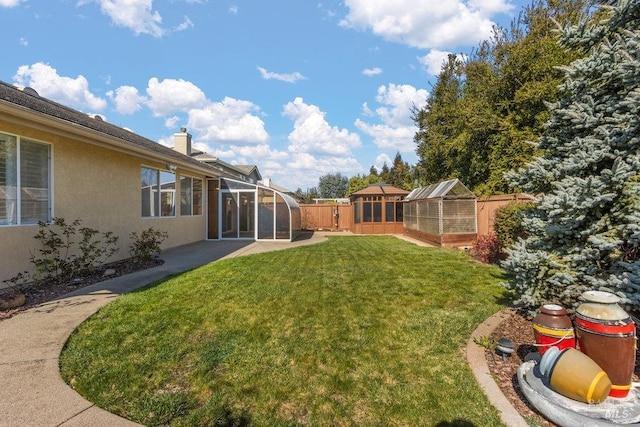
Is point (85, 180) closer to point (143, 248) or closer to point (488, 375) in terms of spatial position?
point (143, 248)

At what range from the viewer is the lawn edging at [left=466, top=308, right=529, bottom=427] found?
2.51 meters

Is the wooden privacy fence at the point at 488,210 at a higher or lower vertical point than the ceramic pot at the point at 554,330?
higher

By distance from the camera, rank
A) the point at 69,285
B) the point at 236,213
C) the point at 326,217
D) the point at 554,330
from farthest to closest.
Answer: the point at 326,217 → the point at 236,213 → the point at 69,285 → the point at 554,330

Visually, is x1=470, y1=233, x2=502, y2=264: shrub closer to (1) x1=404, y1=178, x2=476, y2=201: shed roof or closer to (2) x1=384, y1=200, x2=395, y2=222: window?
(1) x1=404, y1=178, x2=476, y2=201: shed roof

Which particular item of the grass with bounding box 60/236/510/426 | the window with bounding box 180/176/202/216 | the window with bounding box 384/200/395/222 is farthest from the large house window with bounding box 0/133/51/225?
the window with bounding box 384/200/395/222

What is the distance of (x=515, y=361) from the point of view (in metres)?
3.38

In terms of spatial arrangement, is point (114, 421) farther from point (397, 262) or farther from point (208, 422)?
point (397, 262)

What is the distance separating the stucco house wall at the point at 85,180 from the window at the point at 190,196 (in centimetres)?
151

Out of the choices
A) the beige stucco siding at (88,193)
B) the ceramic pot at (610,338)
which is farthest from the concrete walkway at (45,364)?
the ceramic pot at (610,338)

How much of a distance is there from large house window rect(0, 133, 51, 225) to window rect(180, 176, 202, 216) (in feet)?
20.4

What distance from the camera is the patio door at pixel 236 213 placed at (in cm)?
1562

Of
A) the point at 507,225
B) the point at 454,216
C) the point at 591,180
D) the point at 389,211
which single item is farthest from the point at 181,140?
the point at 591,180

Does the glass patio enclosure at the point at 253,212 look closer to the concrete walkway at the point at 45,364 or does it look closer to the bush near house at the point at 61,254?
the bush near house at the point at 61,254

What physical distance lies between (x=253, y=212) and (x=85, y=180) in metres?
8.23
